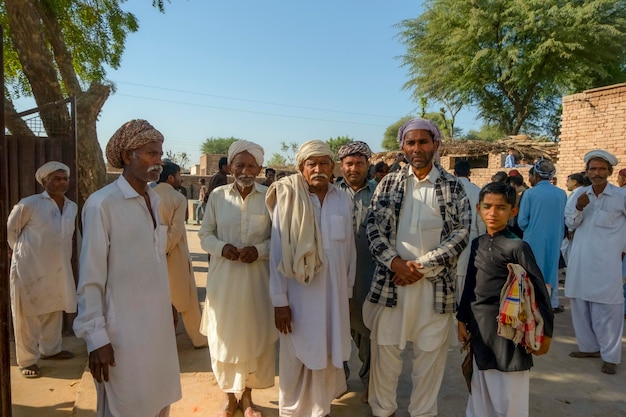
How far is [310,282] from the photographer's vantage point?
111 inches

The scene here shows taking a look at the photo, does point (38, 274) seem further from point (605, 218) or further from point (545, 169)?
point (545, 169)

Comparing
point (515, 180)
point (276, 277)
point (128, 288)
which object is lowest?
point (276, 277)

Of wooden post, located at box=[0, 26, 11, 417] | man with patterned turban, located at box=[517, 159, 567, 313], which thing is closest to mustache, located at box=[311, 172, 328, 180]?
wooden post, located at box=[0, 26, 11, 417]

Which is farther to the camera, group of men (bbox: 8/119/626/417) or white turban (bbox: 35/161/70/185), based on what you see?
white turban (bbox: 35/161/70/185)

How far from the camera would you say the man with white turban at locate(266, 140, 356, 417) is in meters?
2.79

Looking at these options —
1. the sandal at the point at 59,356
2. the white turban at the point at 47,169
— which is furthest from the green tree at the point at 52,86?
the sandal at the point at 59,356

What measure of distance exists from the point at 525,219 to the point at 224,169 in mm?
4551

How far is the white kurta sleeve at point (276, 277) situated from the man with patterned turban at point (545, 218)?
3.89m

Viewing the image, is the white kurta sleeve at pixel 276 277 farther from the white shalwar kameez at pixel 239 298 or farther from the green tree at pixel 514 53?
the green tree at pixel 514 53

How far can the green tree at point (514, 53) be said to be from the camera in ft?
63.5

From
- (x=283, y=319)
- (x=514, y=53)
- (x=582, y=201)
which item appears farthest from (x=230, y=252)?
(x=514, y=53)

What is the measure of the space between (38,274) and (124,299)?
272 cm

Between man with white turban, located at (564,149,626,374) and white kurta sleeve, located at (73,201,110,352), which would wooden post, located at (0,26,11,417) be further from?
man with white turban, located at (564,149,626,374)

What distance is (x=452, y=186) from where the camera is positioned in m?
2.91
